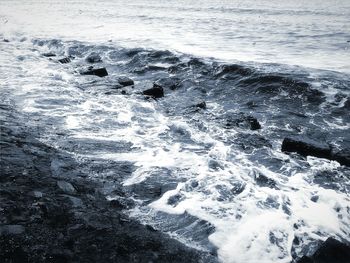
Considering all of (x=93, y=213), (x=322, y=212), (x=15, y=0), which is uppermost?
(x=15, y=0)

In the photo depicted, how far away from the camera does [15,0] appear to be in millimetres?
55031

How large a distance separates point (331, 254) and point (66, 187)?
4.09 metres

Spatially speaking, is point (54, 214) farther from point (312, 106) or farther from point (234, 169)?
point (312, 106)

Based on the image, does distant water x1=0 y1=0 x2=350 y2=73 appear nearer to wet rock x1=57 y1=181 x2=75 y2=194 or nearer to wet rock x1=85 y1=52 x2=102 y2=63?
wet rock x1=85 y1=52 x2=102 y2=63

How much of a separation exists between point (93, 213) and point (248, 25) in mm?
25878

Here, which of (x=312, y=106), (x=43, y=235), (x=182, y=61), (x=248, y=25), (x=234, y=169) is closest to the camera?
(x=43, y=235)

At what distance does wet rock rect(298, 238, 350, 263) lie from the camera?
3992 millimetres

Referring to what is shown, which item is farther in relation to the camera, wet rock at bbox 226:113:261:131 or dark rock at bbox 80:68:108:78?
dark rock at bbox 80:68:108:78

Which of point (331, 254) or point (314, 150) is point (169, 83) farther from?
point (331, 254)

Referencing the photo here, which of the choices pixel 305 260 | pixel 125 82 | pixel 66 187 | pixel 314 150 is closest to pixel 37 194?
pixel 66 187

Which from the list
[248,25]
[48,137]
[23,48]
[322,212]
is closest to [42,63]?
[23,48]

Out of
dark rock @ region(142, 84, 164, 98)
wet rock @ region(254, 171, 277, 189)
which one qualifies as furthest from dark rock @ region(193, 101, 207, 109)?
wet rock @ region(254, 171, 277, 189)

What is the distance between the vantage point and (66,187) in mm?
5191

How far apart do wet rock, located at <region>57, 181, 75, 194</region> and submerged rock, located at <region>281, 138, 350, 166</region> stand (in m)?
4.78
